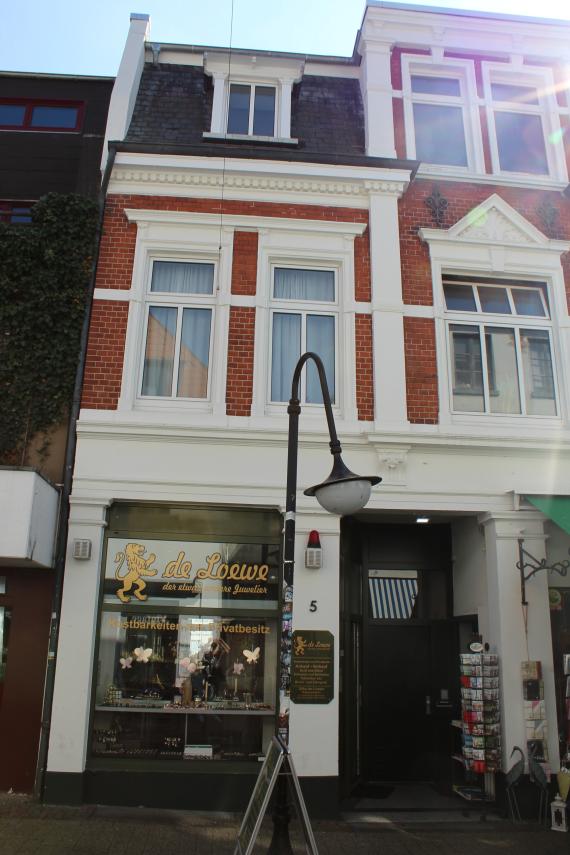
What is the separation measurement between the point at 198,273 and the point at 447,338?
3664 millimetres

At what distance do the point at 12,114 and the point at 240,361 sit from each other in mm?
5787

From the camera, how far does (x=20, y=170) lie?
10203mm

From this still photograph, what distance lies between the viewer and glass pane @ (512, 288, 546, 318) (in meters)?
9.99

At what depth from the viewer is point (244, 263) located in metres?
9.55

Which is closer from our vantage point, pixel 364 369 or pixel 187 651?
pixel 187 651

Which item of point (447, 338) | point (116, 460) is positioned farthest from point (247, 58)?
point (116, 460)

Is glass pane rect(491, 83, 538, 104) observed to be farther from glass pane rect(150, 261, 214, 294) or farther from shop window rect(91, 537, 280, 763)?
shop window rect(91, 537, 280, 763)

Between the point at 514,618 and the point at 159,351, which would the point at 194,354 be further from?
the point at 514,618

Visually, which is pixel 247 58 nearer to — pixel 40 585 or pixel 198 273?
pixel 198 273

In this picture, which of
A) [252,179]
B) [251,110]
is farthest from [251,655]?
[251,110]

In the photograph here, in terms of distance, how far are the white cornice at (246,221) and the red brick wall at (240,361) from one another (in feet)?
4.24

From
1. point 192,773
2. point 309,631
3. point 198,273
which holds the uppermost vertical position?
point 198,273

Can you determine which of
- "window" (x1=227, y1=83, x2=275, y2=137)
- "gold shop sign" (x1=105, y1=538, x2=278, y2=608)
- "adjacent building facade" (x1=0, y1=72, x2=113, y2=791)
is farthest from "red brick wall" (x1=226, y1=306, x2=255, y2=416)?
"window" (x1=227, y1=83, x2=275, y2=137)

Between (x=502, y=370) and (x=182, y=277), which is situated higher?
(x=182, y=277)
